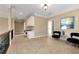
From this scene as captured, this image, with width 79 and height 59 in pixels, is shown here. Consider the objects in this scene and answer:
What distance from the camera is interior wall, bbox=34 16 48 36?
15.5 ft

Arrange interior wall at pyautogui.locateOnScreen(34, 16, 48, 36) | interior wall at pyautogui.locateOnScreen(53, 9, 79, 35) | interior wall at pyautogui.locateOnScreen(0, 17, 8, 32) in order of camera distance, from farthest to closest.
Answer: interior wall at pyautogui.locateOnScreen(0, 17, 8, 32) → interior wall at pyautogui.locateOnScreen(34, 16, 48, 36) → interior wall at pyautogui.locateOnScreen(53, 9, 79, 35)

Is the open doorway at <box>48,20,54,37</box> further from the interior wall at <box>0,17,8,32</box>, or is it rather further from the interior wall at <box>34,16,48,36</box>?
the interior wall at <box>0,17,8,32</box>

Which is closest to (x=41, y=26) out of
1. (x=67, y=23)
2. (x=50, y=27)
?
(x=50, y=27)

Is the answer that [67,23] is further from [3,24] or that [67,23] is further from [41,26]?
[3,24]

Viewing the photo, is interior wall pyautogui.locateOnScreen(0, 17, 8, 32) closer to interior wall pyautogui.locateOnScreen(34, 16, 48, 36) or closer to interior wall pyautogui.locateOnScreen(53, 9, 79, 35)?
interior wall pyautogui.locateOnScreen(34, 16, 48, 36)

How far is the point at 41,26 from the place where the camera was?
4875 millimetres

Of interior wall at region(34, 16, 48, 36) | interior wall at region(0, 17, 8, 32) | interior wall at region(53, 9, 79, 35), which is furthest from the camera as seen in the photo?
interior wall at region(0, 17, 8, 32)

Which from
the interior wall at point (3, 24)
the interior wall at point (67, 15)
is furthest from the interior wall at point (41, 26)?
the interior wall at point (3, 24)

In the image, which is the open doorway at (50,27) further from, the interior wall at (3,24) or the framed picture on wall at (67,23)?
the interior wall at (3,24)

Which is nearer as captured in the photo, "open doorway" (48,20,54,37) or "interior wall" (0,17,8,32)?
"open doorway" (48,20,54,37)

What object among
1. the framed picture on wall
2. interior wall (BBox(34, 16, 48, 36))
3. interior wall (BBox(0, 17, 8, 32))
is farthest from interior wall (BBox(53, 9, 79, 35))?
interior wall (BBox(0, 17, 8, 32))

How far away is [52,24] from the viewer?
15.8 feet

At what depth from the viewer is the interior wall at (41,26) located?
4735 millimetres
